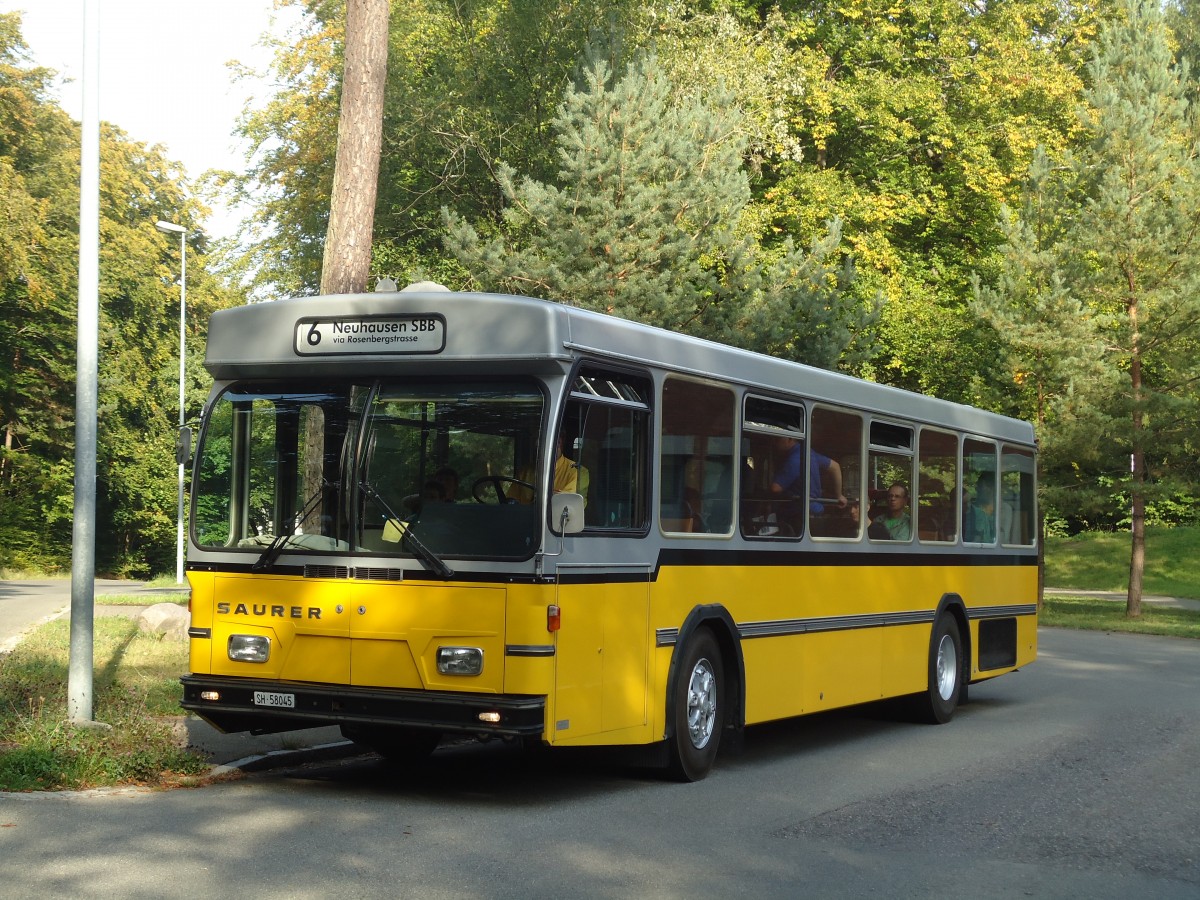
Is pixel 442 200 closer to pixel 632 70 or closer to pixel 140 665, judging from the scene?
pixel 632 70

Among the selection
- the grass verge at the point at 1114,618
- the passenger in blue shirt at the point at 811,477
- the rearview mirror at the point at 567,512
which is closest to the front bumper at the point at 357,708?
the rearview mirror at the point at 567,512

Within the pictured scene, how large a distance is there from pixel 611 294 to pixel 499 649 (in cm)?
1722

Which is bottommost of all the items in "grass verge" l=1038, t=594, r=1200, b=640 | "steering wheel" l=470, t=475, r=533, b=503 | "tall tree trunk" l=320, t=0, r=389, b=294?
"grass verge" l=1038, t=594, r=1200, b=640

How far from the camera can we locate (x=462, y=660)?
8.64 meters

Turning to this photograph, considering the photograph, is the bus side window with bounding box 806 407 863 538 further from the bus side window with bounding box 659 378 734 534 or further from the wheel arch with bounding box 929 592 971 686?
the wheel arch with bounding box 929 592 971 686

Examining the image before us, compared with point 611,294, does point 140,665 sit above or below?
below

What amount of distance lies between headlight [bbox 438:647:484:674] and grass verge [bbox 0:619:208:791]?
1.97 meters

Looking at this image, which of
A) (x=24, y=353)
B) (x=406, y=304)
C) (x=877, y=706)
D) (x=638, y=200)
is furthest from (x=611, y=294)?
(x=24, y=353)

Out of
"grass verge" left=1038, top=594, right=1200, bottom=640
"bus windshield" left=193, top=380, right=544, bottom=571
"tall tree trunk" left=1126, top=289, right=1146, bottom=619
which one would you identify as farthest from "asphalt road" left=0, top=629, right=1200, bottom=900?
"tall tree trunk" left=1126, top=289, right=1146, bottom=619

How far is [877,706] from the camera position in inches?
596

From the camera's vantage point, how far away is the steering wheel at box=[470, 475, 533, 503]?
28.7 feet

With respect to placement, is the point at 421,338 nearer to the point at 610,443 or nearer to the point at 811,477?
the point at 610,443

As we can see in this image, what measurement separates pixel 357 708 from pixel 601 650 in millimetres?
1421

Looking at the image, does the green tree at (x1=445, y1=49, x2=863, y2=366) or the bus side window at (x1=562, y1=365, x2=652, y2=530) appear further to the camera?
the green tree at (x1=445, y1=49, x2=863, y2=366)
